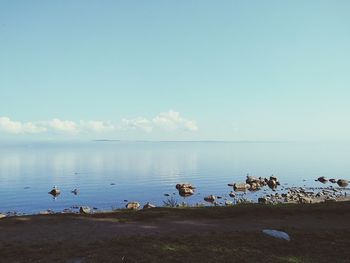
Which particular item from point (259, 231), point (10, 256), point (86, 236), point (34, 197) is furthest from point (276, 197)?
point (10, 256)

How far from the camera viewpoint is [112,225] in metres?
18.4

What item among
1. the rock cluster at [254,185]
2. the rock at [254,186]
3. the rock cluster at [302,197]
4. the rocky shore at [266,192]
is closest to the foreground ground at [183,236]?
the rock cluster at [302,197]

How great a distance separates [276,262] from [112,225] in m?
8.53

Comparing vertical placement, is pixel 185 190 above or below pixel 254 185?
below

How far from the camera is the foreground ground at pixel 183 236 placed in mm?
13133

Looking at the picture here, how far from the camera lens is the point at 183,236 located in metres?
15.9

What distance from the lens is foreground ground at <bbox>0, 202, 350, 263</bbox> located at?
13.1 metres

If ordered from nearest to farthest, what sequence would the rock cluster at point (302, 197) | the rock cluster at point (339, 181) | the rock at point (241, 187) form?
the rock cluster at point (302, 197) < the rock at point (241, 187) < the rock cluster at point (339, 181)

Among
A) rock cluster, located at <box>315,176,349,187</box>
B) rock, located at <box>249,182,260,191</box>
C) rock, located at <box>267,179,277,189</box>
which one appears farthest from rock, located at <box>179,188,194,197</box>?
rock cluster, located at <box>315,176,349,187</box>

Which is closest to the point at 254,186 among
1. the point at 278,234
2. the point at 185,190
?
the point at 185,190

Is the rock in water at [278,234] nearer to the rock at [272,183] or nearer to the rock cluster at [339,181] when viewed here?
the rock at [272,183]

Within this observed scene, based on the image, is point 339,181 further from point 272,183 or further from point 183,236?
point 183,236

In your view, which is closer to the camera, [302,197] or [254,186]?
[302,197]

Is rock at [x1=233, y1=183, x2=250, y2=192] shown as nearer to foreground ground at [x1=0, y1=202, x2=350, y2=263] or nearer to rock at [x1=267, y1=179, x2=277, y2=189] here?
rock at [x1=267, y1=179, x2=277, y2=189]
